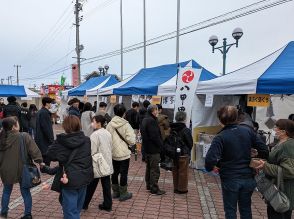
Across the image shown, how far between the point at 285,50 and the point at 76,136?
16.4 feet

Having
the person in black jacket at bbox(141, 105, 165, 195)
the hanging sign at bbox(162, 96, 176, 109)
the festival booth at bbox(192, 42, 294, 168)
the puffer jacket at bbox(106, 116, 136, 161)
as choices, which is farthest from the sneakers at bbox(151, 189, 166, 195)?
the hanging sign at bbox(162, 96, 176, 109)

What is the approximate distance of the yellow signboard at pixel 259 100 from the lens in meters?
5.98

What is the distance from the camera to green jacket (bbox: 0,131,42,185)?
4.11 m

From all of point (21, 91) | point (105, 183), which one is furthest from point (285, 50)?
point (21, 91)

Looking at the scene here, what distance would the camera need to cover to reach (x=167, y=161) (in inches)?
230

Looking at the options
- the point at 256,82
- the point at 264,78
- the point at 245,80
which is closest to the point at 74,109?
the point at 245,80

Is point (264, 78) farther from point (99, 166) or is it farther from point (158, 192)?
point (99, 166)

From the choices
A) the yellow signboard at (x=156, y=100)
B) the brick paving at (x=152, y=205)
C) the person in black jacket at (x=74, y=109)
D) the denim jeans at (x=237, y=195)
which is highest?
the yellow signboard at (x=156, y=100)

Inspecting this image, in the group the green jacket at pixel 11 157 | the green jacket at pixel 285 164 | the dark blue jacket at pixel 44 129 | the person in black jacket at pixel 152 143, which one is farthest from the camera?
the dark blue jacket at pixel 44 129

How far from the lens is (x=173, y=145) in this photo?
572cm

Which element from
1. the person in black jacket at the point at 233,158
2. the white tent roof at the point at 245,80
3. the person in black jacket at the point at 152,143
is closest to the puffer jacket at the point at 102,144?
the person in black jacket at the point at 152,143

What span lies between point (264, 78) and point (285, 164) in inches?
119

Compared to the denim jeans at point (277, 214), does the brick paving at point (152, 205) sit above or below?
below

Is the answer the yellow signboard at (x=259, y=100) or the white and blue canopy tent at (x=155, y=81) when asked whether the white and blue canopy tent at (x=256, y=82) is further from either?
the white and blue canopy tent at (x=155, y=81)
